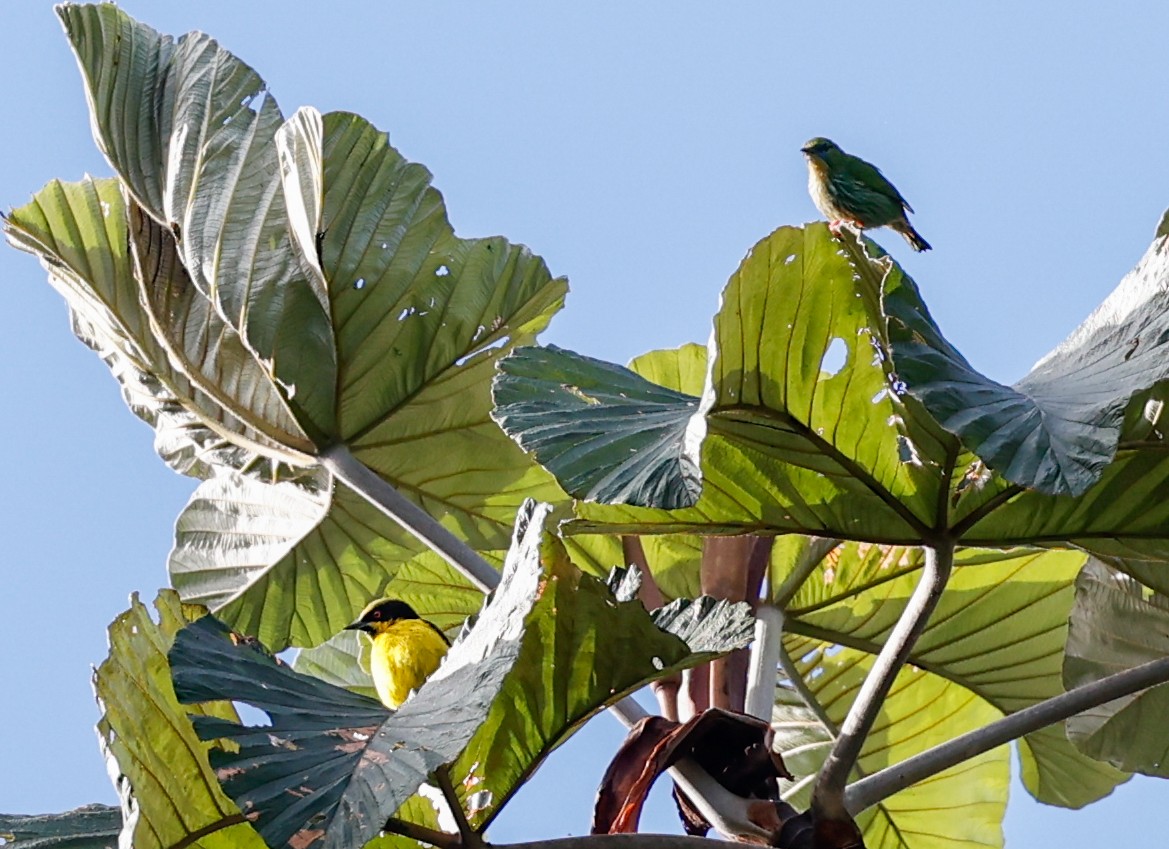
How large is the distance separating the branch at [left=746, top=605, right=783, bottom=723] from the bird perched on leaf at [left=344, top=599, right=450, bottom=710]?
2.69 feet

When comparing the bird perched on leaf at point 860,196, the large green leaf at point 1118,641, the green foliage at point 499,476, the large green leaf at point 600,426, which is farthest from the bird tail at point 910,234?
the large green leaf at point 600,426

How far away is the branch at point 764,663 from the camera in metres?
2.24

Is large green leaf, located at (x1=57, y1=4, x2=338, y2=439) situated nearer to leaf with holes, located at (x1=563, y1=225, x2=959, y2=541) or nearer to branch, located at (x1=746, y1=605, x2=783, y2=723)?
leaf with holes, located at (x1=563, y1=225, x2=959, y2=541)

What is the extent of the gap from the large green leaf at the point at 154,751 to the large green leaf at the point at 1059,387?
875mm

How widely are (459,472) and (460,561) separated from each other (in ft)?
2.04

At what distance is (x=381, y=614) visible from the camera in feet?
10.2

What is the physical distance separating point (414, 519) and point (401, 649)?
91 cm

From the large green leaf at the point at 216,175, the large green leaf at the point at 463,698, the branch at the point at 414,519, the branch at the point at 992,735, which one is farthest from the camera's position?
the large green leaf at the point at 216,175

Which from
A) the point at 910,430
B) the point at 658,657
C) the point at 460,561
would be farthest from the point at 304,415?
the point at 910,430

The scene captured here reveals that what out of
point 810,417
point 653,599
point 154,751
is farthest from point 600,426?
point 653,599

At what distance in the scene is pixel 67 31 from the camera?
239cm

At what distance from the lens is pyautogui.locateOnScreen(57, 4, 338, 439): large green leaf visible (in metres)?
2.35

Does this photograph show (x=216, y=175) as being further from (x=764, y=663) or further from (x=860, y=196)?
(x=860, y=196)

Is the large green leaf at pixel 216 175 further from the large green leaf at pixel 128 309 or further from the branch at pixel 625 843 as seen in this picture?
the branch at pixel 625 843
